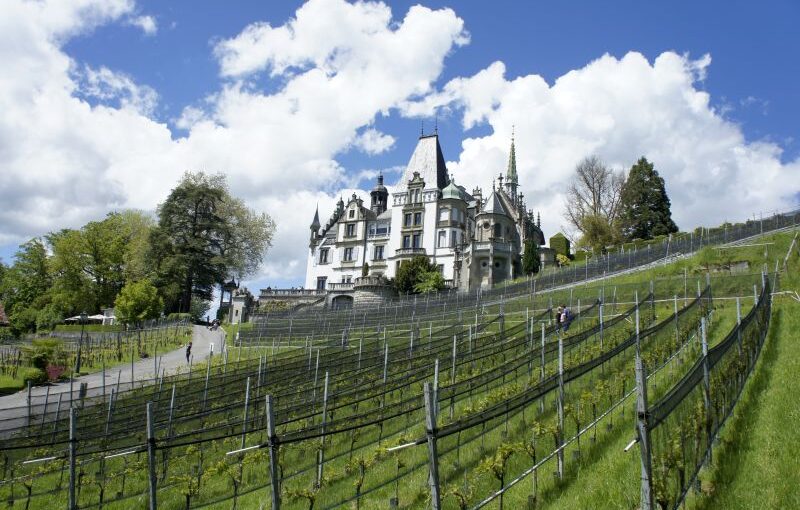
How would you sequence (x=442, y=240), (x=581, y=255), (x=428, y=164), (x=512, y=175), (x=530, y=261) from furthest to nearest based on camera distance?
(x=512, y=175), (x=428, y=164), (x=442, y=240), (x=581, y=255), (x=530, y=261)

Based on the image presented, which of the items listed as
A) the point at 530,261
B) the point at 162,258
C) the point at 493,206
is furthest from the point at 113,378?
the point at 493,206

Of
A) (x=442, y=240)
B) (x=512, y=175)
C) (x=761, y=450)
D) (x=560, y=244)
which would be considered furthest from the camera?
(x=512, y=175)

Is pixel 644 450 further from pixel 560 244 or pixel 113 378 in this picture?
pixel 560 244

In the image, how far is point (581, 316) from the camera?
2248 centimetres

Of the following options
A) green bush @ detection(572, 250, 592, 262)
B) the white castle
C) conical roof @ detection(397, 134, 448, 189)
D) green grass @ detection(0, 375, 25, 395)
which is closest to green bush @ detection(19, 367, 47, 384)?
green grass @ detection(0, 375, 25, 395)

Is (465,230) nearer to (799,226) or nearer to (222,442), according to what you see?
(799,226)

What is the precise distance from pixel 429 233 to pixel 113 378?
42.5 m

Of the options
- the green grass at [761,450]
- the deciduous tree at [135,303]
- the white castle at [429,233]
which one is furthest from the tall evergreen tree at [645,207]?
the green grass at [761,450]

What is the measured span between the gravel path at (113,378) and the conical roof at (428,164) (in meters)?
32.1

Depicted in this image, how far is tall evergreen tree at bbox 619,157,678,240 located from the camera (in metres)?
62.1

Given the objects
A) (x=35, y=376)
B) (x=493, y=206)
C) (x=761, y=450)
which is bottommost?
(x=35, y=376)

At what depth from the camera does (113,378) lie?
1264 inches

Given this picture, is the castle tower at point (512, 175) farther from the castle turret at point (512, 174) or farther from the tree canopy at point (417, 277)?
the tree canopy at point (417, 277)

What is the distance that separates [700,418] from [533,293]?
116ft
